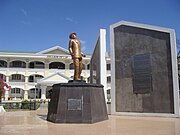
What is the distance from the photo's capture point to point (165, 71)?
12.2 metres

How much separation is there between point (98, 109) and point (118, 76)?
4847 millimetres

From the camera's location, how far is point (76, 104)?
357 inches

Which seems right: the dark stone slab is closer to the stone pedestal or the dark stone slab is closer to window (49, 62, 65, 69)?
the stone pedestal

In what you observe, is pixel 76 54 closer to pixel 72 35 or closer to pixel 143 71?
pixel 72 35

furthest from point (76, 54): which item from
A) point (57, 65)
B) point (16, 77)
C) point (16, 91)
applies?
point (16, 77)

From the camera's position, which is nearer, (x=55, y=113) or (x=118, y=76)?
(x=55, y=113)

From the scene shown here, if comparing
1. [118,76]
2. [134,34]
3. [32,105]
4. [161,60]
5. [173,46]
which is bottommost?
[32,105]

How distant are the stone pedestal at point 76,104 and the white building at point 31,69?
26244mm

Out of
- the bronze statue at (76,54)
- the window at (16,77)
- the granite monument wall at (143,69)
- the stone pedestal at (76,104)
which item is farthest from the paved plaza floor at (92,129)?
the window at (16,77)

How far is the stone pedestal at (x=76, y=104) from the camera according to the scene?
29.6ft

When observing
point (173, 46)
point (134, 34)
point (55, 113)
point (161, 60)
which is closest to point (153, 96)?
point (161, 60)

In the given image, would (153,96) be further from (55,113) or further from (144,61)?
(55,113)

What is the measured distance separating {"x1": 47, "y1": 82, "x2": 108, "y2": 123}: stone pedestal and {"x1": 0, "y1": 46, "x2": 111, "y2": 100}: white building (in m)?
26.2

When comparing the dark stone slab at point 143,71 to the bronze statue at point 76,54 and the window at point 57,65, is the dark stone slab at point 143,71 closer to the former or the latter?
the bronze statue at point 76,54
